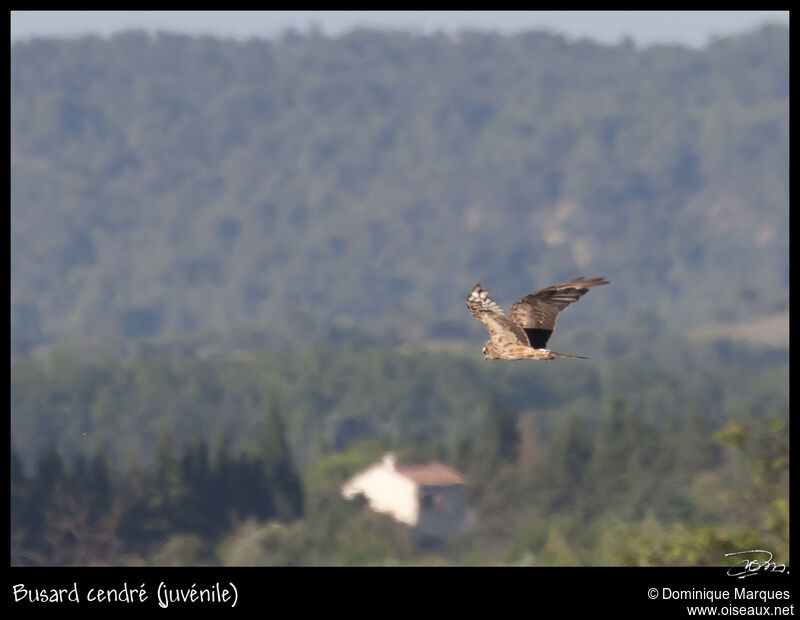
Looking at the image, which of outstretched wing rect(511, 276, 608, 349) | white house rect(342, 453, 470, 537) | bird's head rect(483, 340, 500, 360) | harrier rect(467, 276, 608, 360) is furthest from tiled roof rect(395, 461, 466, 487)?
outstretched wing rect(511, 276, 608, 349)

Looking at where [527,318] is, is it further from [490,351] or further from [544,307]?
[490,351]

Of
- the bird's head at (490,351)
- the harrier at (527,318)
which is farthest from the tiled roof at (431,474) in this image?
the harrier at (527,318)

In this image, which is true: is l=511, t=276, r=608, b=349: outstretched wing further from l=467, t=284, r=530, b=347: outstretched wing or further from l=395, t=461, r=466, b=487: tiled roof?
l=395, t=461, r=466, b=487: tiled roof

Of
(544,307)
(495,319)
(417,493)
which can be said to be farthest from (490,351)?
(417,493)

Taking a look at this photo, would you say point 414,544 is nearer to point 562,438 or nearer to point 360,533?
point 360,533

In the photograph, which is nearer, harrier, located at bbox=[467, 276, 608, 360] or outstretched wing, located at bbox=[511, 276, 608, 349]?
harrier, located at bbox=[467, 276, 608, 360]

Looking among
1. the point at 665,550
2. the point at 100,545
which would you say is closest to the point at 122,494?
the point at 100,545
